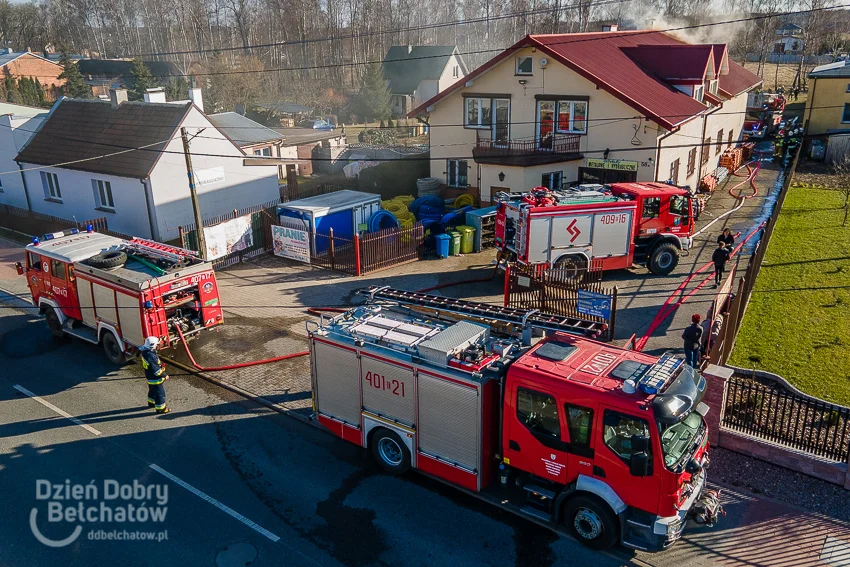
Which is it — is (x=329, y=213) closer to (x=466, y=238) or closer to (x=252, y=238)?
(x=252, y=238)

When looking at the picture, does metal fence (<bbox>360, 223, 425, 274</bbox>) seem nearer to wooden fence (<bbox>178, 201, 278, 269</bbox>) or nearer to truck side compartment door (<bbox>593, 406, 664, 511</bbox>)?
wooden fence (<bbox>178, 201, 278, 269</bbox>)

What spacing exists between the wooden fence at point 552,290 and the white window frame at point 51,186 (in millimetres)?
20591

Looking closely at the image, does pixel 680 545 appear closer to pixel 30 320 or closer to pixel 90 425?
pixel 90 425

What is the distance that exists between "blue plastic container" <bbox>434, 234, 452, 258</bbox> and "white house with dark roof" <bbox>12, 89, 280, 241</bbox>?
346 inches

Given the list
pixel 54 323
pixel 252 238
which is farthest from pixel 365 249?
pixel 54 323

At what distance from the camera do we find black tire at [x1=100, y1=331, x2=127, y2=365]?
1464 cm

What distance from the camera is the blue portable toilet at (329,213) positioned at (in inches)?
862

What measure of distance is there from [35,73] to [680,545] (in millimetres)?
83785

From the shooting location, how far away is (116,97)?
1051 inches

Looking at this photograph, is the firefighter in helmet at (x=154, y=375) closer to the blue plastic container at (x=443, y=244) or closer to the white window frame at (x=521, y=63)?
the blue plastic container at (x=443, y=244)

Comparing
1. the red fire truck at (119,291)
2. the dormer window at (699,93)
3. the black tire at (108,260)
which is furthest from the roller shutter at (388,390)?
the dormer window at (699,93)

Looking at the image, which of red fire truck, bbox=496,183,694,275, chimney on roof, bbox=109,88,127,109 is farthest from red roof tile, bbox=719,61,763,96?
chimney on roof, bbox=109,88,127,109

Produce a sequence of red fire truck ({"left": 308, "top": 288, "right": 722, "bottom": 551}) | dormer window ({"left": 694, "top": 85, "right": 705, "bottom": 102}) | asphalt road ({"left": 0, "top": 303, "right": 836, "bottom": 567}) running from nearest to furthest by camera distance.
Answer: red fire truck ({"left": 308, "top": 288, "right": 722, "bottom": 551}) < asphalt road ({"left": 0, "top": 303, "right": 836, "bottom": 567}) < dormer window ({"left": 694, "top": 85, "right": 705, "bottom": 102})

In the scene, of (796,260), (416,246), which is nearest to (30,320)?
(416,246)
